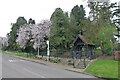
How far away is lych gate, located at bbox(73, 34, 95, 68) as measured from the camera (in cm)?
2645

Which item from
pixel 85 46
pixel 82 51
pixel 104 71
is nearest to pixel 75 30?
pixel 85 46

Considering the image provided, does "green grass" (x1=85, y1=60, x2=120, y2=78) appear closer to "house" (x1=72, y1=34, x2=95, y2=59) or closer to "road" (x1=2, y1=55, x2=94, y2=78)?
"road" (x1=2, y1=55, x2=94, y2=78)

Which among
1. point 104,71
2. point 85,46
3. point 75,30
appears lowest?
point 104,71

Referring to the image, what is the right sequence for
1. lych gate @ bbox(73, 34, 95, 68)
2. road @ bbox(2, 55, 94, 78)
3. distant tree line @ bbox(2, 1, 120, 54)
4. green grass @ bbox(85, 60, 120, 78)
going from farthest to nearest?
distant tree line @ bbox(2, 1, 120, 54)
lych gate @ bbox(73, 34, 95, 68)
green grass @ bbox(85, 60, 120, 78)
road @ bbox(2, 55, 94, 78)

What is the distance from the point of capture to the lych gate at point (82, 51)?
26447mm


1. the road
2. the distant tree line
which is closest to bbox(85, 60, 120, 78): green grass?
the road

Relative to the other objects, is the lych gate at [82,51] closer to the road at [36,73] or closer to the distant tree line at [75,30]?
the distant tree line at [75,30]

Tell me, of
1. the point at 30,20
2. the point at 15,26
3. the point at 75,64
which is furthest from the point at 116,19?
the point at 15,26

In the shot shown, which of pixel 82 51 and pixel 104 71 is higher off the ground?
pixel 82 51

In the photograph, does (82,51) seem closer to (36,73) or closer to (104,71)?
(104,71)

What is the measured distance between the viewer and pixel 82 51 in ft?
98.3

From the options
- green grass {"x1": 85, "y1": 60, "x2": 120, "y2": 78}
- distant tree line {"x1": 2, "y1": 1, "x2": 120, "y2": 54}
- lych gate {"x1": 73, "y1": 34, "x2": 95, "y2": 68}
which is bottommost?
green grass {"x1": 85, "y1": 60, "x2": 120, "y2": 78}

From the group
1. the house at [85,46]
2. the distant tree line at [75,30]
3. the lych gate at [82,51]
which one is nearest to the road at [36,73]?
the lych gate at [82,51]

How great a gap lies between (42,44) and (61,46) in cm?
406
